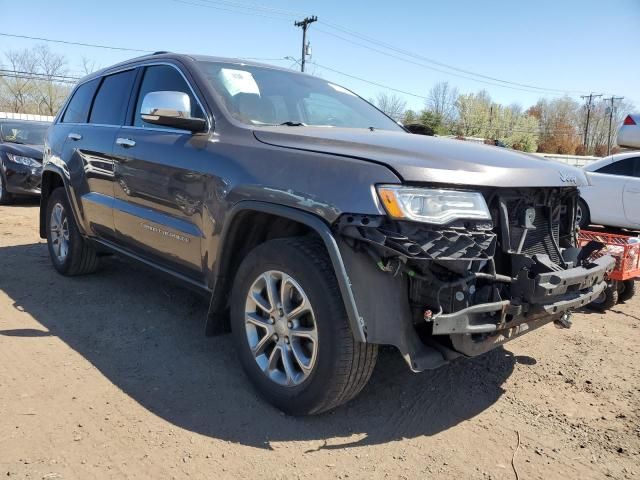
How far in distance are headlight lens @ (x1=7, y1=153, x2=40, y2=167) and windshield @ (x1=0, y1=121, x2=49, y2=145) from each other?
0.91 m

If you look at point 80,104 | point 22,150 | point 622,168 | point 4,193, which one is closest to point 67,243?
point 80,104

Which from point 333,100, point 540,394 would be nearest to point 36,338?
point 333,100

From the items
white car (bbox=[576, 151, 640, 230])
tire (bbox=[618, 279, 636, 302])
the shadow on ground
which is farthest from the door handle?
white car (bbox=[576, 151, 640, 230])

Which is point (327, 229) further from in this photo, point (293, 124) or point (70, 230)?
point (70, 230)

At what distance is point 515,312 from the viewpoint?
2531 mm

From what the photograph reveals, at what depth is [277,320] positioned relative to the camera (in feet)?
9.55

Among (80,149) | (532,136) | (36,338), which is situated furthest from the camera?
(532,136)

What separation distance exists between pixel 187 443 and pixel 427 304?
4.46 feet

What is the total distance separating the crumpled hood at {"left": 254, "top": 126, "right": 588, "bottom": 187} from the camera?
2459mm

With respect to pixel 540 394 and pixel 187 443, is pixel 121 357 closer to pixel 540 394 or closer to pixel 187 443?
pixel 187 443

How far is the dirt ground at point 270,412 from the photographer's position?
2.51 meters

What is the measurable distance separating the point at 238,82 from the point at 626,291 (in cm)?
441

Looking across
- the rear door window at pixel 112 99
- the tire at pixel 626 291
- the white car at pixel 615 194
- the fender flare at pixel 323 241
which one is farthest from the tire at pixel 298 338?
the white car at pixel 615 194

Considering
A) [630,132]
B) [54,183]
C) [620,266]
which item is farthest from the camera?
[630,132]
